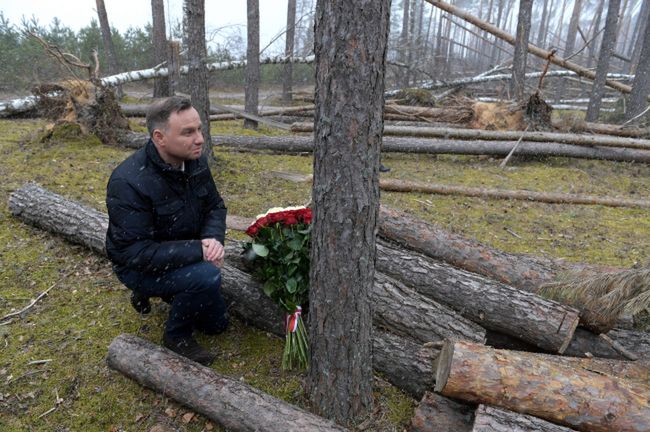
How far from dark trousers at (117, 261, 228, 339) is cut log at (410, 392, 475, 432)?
5.06 feet

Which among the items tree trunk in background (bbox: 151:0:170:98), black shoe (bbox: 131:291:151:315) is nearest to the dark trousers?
black shoe (bbox: 131:291:151:315)

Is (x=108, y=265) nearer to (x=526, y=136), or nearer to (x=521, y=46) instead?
(x=526, y=136)

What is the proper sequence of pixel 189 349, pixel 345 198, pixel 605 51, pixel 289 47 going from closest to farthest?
pixel 345 198
pixel 189 349
pixel 605 51
pixel 289 47

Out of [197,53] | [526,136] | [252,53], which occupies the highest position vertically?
[252,53]

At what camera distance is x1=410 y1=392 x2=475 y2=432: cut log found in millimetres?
2445

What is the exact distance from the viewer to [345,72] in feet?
6.18

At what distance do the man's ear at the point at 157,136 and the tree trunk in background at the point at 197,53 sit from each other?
3.43 metres

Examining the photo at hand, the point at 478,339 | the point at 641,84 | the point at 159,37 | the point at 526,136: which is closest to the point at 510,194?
the point at 526,136

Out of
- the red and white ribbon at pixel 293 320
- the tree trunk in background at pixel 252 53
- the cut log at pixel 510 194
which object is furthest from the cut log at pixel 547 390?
the tree trunk in background at pixel 252 53

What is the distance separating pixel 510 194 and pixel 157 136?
5.84 metres

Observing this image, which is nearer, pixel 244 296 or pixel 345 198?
pixel 345 198

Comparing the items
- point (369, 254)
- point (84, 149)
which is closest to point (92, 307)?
point (369, 254)

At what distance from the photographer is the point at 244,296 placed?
3.37 metres

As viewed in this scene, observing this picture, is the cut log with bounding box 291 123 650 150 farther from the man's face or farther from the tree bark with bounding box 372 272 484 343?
the man's face
